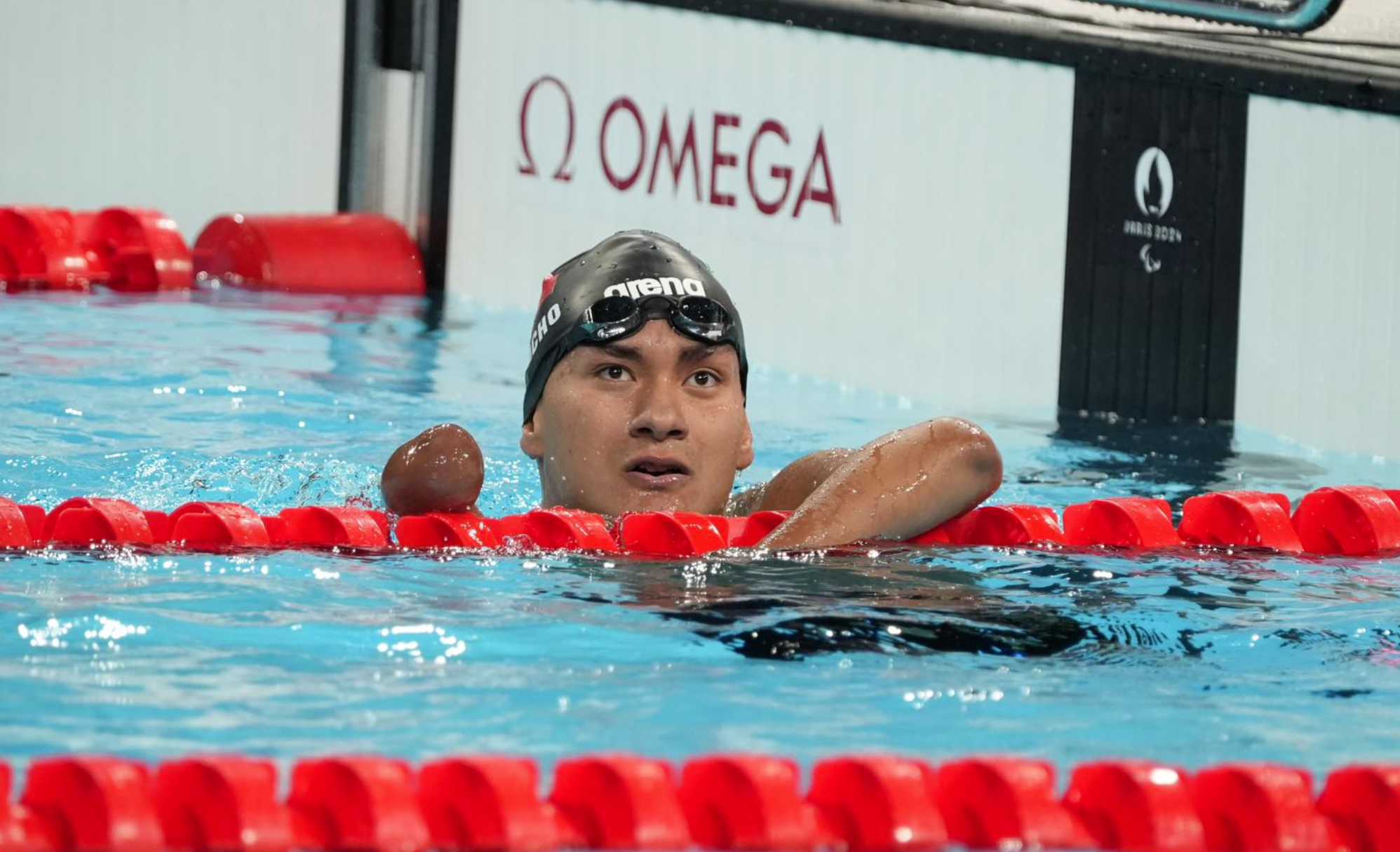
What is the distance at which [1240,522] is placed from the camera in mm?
4270

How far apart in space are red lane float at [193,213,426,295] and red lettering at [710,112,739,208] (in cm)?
216

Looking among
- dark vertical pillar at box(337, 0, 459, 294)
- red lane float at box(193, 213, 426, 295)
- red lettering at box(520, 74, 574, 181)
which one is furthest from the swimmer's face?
dark vertical pillar at box(337, 0, 459, 294)

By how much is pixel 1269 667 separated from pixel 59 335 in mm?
5469

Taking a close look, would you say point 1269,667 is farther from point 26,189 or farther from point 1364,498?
point 26,189

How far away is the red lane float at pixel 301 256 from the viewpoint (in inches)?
376

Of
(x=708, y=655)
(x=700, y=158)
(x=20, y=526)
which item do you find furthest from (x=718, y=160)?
(x=708, y=655)

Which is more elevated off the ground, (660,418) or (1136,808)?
(660,418)

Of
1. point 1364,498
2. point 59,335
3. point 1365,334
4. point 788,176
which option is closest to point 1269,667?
point 1364,498

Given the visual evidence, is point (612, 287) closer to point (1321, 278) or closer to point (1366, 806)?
point (1366, 806)

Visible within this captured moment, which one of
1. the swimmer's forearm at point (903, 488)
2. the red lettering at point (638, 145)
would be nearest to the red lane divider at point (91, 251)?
the red lettering at point (638, 145)

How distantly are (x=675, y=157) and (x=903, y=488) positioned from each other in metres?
4.87

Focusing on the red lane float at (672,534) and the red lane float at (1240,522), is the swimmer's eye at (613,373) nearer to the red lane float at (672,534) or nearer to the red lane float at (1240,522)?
the red lane float at (672,534)

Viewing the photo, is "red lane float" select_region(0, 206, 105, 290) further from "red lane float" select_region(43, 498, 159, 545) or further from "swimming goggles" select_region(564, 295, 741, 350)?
"swimming goggles" select_region(564, 295, 741, 350)

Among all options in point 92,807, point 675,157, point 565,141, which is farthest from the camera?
point 565,141
